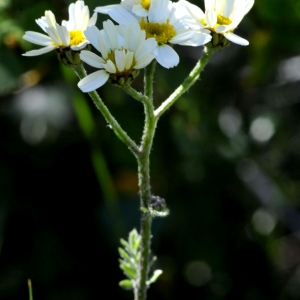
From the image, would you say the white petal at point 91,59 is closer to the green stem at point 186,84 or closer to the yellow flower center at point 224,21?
the green stem at point 186,84

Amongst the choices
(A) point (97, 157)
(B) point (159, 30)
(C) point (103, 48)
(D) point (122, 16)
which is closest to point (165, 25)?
(B) point (159, 30)

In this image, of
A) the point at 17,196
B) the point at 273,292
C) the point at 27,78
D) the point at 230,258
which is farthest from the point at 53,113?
the point at 273,292

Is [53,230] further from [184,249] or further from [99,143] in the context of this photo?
[184,249]

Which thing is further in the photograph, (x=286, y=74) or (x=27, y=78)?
(x=286, y=74)

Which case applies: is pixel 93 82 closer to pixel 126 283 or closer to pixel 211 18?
pixel 211 18

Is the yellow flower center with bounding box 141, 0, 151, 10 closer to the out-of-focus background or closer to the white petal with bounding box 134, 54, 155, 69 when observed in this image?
the white petal with bounding box 134, 54, 155, 69

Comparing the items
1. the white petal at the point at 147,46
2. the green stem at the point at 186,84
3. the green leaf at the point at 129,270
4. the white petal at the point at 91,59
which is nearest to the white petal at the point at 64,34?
the white petal at the point at 91,59
